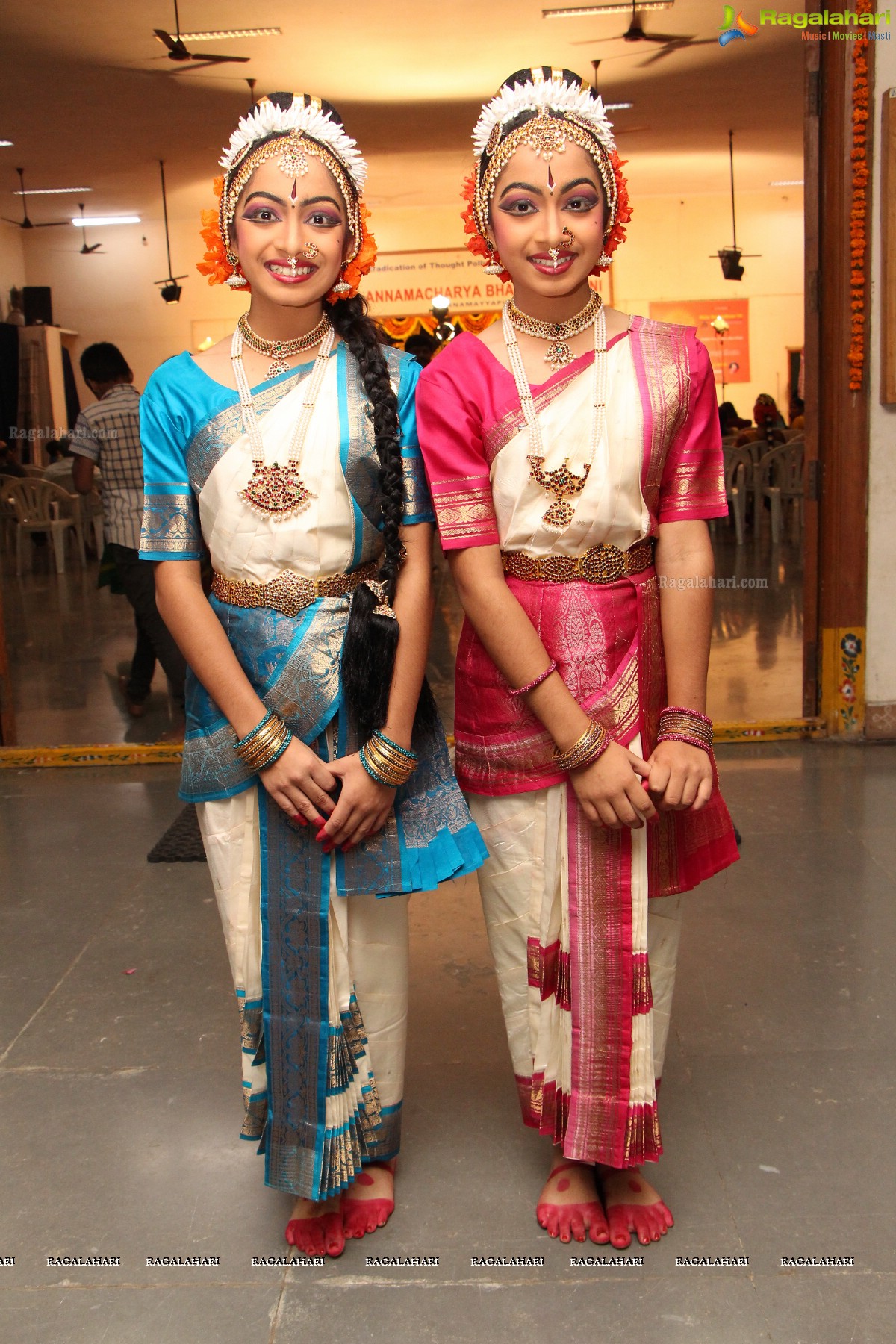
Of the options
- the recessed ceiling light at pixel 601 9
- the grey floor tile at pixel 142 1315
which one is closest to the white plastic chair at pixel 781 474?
the recessed ceiling light at pixel 601 9

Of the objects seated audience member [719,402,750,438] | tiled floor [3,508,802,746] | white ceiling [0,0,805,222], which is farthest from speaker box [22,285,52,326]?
seated audience member [719,402,750,438]

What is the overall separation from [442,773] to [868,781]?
2263 mm

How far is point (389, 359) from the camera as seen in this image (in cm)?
179

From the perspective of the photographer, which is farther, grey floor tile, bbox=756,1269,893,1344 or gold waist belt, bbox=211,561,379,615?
gold waist belt, bbox=211,561,379,615

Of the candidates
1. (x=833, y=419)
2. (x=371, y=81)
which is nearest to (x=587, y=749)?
(x=833, y=419)

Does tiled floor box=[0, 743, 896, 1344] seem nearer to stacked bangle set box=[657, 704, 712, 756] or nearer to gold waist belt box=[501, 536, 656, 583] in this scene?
stacked bangle set box=[657, 704, 712, 756]

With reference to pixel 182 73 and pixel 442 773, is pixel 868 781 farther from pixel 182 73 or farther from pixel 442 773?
pixel 182 73

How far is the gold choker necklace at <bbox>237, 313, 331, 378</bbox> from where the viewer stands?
5.75ft

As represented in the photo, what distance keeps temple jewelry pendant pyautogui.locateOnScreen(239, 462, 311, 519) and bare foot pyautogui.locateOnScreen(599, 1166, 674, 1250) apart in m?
1.18

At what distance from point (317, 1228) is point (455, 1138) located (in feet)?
1.12

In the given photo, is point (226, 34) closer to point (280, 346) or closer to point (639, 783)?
point (280, 346)

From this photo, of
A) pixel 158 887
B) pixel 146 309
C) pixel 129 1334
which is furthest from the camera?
pixel 146 309

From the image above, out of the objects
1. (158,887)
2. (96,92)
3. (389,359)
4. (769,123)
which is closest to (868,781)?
(158,887)

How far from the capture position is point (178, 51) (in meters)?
6.53
